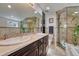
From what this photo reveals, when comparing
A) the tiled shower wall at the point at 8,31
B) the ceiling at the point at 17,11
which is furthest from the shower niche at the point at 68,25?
the tiled shower wall at the point at 8,31

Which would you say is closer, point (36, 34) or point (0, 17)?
point (0, 17)

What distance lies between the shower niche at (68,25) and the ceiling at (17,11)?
0.46 metres

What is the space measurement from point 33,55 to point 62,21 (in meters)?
0.67

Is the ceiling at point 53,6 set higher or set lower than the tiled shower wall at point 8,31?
higher

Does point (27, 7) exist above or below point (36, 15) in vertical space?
above

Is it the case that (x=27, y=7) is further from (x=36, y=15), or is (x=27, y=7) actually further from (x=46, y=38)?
(x=46, y=38)

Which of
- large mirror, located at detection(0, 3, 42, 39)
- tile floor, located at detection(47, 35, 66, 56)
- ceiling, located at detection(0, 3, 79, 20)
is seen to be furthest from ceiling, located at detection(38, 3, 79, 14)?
tile floor, located at detection(47, 35, 66, 56)

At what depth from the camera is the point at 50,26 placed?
1955 mm

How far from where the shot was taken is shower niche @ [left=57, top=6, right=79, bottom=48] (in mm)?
1881

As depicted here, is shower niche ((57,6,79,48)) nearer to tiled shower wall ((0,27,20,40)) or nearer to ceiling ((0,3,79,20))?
ceiling ((0,3,79,20))

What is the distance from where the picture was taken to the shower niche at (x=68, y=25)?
1.88 metres

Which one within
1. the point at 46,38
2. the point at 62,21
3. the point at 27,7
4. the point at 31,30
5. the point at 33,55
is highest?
the point at 27,7

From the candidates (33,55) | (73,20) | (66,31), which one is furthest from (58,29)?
(33,55)

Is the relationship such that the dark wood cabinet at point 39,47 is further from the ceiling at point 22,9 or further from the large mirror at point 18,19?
the ceiling at point 22,9
